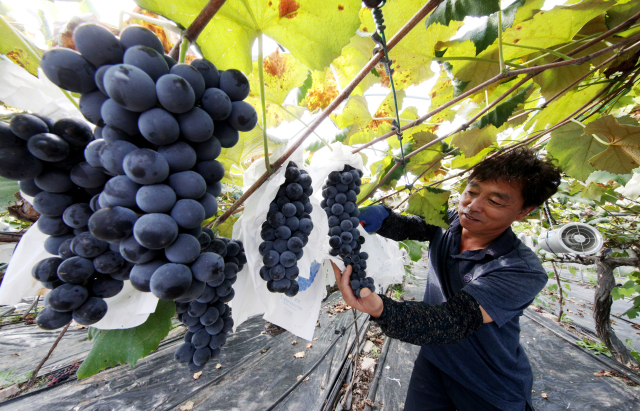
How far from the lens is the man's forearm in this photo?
1665 mm

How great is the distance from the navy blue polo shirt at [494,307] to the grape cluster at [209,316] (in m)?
1.10

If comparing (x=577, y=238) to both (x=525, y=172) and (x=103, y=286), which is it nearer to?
(x=525, y=172)

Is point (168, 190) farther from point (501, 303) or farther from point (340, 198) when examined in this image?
point (501, 303)

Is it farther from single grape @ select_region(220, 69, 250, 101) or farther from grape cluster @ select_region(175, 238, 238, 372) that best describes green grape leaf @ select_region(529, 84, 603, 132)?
grape cluster @ select_region(175, 238, 238, 372)

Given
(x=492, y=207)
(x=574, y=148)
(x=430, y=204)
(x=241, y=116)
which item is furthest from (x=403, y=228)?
(x=241, y=116)

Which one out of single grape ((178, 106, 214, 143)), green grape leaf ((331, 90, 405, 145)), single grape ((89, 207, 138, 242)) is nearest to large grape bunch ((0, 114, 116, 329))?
single grape ((89, 207, 138, 242))

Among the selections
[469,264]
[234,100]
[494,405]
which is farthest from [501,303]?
[234,100]

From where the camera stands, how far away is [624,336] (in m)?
5.28

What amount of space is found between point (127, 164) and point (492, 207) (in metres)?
1.69

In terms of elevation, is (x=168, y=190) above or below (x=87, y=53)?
below

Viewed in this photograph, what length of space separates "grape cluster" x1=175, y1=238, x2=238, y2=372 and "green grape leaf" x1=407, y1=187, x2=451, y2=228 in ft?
3.52

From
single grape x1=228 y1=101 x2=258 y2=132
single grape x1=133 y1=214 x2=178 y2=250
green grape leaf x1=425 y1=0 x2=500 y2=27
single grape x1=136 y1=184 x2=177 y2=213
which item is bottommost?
single grape x1=133 y1=214 x2=178 y2=250

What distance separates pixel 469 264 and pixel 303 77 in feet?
4.83

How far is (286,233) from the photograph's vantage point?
73 centimetres
